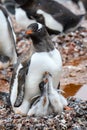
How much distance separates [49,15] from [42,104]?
4.01 m

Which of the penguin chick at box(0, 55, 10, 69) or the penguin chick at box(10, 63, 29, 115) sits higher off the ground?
the penguin chick at box(10, 63, 29, 115)

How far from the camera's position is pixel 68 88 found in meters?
6.55

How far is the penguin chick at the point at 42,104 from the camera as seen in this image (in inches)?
196

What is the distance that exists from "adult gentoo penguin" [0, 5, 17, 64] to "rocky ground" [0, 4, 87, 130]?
160 mm

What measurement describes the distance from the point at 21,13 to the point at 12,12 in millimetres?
2365

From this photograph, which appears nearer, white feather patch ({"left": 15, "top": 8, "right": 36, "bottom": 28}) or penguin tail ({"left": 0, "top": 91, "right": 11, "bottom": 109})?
penguin tail ({"left": 0, "top": 91, "right": 11, "bottom": 109})

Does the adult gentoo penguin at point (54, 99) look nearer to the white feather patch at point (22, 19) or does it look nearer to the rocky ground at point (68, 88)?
the rocky ground at point (68, 88)

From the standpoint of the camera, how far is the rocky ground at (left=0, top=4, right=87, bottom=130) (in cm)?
491

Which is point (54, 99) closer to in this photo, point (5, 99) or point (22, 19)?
point (5, 99)

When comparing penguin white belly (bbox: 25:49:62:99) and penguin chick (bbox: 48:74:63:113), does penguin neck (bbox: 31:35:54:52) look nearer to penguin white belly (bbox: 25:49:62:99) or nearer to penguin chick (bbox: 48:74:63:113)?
penguin white belly (bbox: 25:49:62:99)

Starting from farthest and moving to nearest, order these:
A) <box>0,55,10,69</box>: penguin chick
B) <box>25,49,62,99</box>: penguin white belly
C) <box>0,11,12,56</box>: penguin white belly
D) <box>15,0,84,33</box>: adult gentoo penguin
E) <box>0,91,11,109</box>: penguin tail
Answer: <box>15,0,84,33</box>: adult gentoo penguin, <box>0,55,10,69</box>: penguin chick, <box>0,11,12,56</box>: penguin white belly, <box>0,91,11,109</box>: penguin tail, <box>25,49,62,99</box>: penguin white belly

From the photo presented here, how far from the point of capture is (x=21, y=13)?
8992 millimetres

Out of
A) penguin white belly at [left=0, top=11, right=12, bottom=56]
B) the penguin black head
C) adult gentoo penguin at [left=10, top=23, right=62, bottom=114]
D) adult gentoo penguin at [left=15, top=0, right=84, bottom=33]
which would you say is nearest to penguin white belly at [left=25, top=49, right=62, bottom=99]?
adult gentoo penguin at [left=10, top=23, right=62, bottom=114]

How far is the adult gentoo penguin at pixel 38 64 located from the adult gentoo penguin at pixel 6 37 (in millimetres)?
1899
